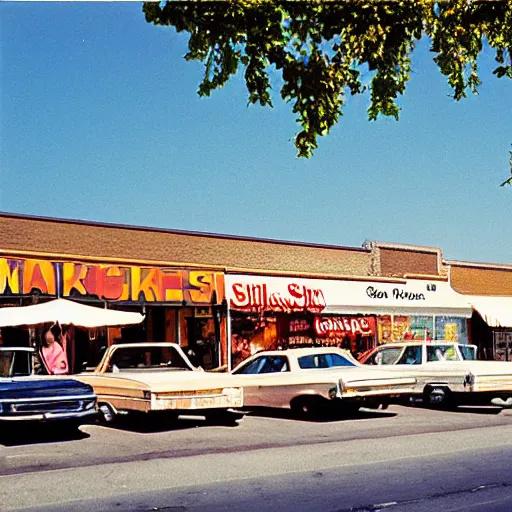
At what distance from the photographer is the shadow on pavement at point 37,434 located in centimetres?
1320

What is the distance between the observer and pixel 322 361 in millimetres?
17047

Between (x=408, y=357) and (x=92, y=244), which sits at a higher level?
(x=92, y=244)

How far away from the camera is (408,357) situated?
19.4 meters

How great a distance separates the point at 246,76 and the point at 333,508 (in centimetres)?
398

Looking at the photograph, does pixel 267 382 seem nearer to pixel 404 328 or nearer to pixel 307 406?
pixel 307 406

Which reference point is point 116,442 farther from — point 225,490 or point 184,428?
point 225,490

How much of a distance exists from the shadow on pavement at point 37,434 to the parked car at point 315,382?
3116mm

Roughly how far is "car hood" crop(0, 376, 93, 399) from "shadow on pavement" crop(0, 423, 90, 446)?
45cm

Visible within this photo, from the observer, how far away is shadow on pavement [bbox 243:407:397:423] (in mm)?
16422

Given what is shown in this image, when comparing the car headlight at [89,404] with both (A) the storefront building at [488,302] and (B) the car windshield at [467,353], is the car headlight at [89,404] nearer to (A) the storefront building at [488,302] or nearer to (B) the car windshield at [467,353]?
(B) the car windshield at [467,353]

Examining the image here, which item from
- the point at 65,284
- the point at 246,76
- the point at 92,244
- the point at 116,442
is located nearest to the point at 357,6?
the point at 246,76

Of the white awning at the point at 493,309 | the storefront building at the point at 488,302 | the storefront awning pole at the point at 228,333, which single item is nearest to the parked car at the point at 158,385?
the storefront awning pole at the point at 228,333

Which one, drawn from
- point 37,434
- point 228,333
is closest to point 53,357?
point 37,434

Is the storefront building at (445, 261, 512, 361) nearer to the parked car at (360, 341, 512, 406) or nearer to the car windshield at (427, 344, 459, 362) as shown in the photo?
the parked car at (360, 341, 512, 406)
